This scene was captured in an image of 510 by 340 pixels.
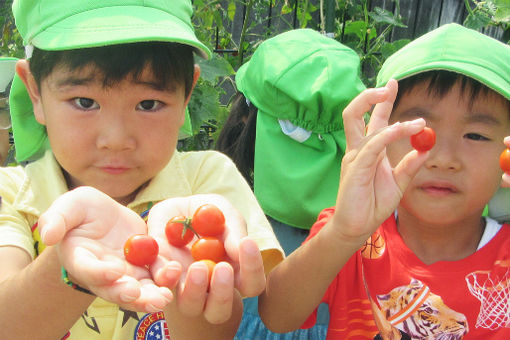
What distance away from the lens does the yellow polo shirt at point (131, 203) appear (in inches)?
53.9

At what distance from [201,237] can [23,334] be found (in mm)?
431

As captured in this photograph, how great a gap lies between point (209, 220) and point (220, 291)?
214 millimetres

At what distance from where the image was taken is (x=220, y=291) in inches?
38.6

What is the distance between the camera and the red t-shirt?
1502 millimetres

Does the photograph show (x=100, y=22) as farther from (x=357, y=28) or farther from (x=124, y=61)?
(x=357, y=28)

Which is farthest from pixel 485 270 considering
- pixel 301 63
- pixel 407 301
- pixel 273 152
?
pixel 301 63

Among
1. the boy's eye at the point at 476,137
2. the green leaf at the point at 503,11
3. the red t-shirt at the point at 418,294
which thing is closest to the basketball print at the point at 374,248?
the red t-shirt at the point at 418,294

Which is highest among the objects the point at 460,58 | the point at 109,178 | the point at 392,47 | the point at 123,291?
the point at 460,58

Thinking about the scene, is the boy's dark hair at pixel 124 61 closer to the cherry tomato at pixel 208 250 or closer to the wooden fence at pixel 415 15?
the cherry tomato at pixel 208 250

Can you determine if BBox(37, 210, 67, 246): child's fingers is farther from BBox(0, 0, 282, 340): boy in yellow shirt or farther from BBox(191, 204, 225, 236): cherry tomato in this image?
BBox(191, 204, 225, 236): cherry tomato

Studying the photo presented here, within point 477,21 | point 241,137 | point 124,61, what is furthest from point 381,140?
point 477,21

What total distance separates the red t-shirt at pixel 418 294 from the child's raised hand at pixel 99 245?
0.63m

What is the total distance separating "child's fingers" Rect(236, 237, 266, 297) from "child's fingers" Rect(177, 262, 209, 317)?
7 cm


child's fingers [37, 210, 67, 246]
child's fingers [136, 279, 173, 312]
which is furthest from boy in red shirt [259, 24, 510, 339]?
child's fingers [37, 210, 67, 246]
